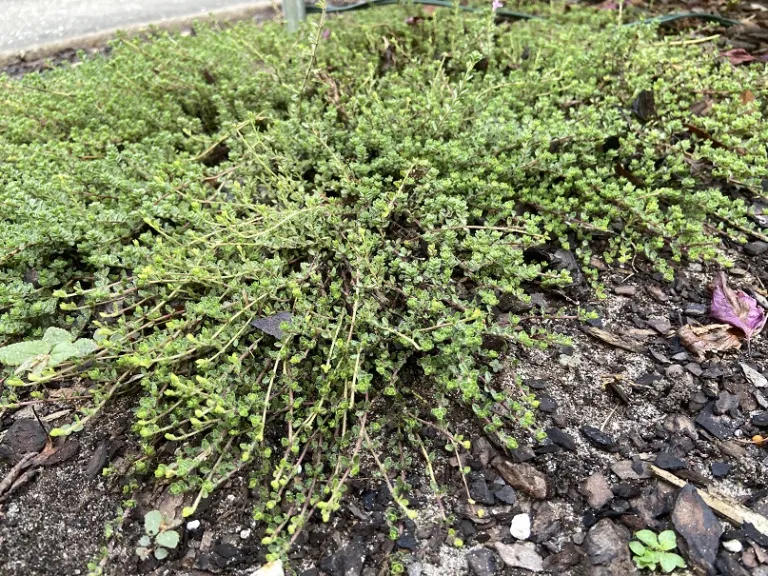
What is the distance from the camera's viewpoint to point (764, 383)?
1905mm

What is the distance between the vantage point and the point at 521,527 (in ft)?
5.37

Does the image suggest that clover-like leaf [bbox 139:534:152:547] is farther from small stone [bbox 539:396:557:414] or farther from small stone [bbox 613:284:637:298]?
small stone [bbox 613:284:637:298]

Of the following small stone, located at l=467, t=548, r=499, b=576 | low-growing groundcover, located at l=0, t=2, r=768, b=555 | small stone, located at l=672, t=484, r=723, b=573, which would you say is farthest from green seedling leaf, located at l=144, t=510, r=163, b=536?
small stone, located at l=672, t=484, r=723, b=573

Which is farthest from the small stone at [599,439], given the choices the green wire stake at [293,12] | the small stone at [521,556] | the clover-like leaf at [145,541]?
the green wire stake at [293,12]

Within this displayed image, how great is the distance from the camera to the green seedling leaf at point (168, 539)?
157 centimetres

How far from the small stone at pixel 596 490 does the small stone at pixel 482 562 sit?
0.32 metres

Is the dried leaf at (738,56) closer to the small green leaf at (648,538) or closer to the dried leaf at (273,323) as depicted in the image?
the small green leaf at (648,538)

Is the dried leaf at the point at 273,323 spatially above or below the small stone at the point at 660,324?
above

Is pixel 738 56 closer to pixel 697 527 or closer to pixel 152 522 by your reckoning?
pixel 697 527

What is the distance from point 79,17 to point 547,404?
4459 mm

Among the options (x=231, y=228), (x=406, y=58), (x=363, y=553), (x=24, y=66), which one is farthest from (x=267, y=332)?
(x=24, y=66)

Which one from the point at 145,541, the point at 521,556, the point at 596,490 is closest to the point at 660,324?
the point at 596,490

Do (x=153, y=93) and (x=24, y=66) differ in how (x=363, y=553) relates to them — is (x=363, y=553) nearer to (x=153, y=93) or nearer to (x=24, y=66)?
(x=153, y=93)

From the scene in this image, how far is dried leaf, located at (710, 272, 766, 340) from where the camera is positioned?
203 centimetres
